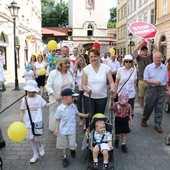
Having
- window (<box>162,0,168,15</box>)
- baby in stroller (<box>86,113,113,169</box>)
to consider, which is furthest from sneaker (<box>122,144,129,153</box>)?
window (<box>162,0,168,15</box>)

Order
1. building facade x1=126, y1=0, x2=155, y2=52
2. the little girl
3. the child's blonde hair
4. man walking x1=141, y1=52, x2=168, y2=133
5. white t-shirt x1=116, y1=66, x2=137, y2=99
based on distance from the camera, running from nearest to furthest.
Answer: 1. the child's blonde hair
2. the little girl
3. white t-shirt x1=116, y1=66, x2=137, y2=99
4. man walking x1=141, y1=52, x2=168, y2=133
5. building facade x1=126, y1=0, x2=155, y2=52

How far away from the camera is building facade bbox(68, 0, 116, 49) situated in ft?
188

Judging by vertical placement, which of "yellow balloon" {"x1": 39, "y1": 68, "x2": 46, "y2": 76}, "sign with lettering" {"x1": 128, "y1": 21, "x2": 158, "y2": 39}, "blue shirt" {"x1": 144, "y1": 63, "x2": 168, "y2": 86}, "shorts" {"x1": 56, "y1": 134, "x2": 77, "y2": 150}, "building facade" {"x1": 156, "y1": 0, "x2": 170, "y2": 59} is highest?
"building facade" {"x1": 156, "y1": 0, "x2": 170, "y2": 59}

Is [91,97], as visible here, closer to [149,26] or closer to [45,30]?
[149,26]

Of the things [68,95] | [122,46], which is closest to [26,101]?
[68,95]

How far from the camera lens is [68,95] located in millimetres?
4812

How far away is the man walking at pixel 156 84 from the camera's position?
259 inches

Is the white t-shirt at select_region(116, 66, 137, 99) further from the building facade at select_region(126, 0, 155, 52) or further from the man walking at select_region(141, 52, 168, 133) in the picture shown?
the building facade at select_region(126, 0, 155, 52)

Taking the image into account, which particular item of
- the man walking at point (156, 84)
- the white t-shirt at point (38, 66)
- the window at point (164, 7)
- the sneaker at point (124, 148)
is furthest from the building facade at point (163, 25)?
the sneaker at point (124, 148)

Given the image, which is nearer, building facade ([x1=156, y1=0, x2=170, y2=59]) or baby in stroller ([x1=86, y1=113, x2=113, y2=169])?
baby in stroller ([x1=86, y1=113, x2=113, y2=169])

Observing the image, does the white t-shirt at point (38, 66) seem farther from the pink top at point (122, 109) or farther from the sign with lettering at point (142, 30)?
the pink top at point (122, 109)

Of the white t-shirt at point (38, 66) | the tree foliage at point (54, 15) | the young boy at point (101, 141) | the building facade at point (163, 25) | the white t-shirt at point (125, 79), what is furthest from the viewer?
the tree foliage at point (54, 15)

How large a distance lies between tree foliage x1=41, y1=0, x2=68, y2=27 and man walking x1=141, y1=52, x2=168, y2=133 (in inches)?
2704

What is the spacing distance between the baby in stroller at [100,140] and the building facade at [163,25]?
2033 centimetres
